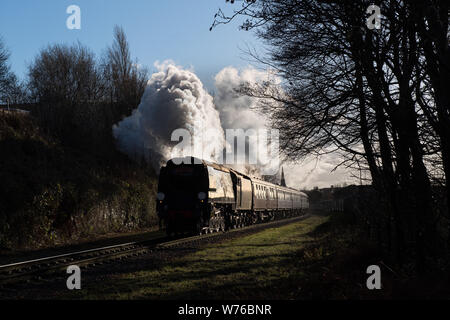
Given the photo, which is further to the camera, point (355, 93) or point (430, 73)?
point (355, 93)

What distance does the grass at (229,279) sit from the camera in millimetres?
6383

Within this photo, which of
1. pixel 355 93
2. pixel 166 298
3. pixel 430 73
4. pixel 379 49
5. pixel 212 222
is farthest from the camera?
pixel 212 222

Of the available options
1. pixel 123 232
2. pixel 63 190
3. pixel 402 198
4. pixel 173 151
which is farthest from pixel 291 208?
pixel 402 198

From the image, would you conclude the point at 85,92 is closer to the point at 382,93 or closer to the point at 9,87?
the point at 9,87

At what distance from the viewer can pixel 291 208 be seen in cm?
4606

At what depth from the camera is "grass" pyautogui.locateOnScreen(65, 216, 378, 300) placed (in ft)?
20.9

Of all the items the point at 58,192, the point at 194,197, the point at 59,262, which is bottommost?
the point at 59,262

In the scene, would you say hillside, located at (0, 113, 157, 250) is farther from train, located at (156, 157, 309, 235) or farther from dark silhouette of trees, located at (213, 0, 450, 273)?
dark silhouette of trees, located at (213, 0, 450, 273)

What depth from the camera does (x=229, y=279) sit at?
→ 25.3 feet

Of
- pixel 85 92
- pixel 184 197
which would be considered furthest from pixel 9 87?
pixel 184 197

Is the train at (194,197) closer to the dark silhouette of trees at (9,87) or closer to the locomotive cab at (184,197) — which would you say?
the locomotive cab at (184,197)
